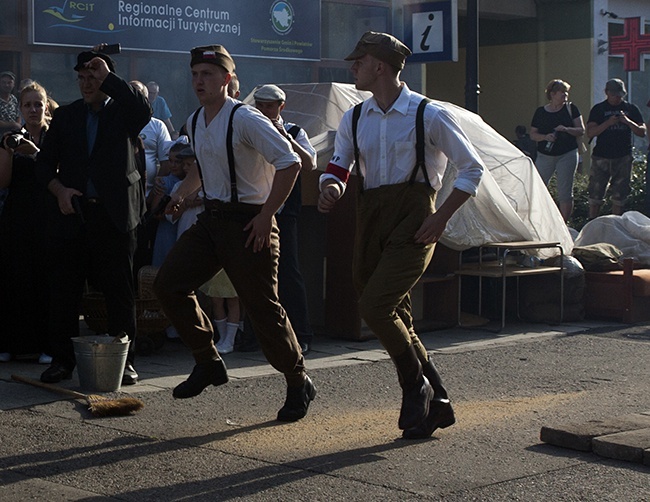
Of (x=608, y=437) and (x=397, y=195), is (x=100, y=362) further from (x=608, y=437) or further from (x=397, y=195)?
(x=608, y=437)

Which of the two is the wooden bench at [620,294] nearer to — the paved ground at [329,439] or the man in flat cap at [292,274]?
the paved ground at [329,439]

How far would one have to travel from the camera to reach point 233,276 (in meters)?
6.92

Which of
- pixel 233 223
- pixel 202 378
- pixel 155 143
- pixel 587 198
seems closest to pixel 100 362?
pixel 202 378

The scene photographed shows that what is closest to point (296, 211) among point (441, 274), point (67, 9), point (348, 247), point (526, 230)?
point (348, 247)

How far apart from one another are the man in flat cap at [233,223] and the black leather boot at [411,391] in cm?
72

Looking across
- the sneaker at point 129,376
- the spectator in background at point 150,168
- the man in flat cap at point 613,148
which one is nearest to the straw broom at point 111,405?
the sneaker at point 129,376

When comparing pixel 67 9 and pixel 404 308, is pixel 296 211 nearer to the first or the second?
pixel 404 308

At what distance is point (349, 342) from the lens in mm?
10383

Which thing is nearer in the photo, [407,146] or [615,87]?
[407,146]

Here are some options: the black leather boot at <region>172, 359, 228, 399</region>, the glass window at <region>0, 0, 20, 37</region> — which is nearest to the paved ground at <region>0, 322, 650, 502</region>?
the black leather boot at <region>172, 359, 228, 399</region>

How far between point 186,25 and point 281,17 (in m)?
1.88

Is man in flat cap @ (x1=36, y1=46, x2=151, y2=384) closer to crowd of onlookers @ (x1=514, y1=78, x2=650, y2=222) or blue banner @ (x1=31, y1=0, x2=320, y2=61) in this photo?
blue banner @ (x1=31, y1=0, x2=320, y2=61)

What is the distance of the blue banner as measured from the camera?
16094mm

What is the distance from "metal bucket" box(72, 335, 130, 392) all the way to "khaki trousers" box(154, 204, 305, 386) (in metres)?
0.97
